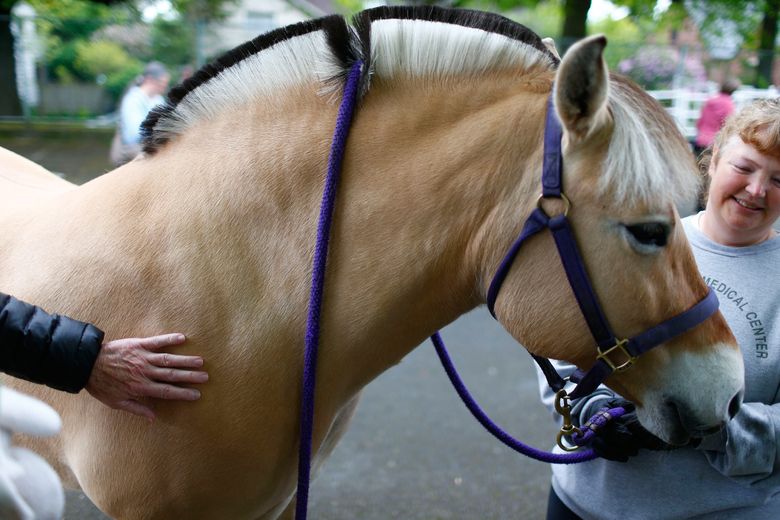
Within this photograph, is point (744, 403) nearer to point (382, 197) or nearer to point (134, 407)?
point (382, 197)

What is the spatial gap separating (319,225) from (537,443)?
306cm

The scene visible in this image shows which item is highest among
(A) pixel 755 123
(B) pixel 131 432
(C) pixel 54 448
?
(A) pixel 755 123

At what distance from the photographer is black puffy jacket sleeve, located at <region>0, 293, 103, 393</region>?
1.39 metres

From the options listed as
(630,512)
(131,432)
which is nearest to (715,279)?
(630,512)

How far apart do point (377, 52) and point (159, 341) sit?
821 millimetres

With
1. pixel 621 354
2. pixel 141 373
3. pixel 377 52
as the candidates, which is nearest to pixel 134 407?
pixel 141 373

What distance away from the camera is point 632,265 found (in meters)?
1.43

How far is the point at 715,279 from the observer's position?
1.88 m

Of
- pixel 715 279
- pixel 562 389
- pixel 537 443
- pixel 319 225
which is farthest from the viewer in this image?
pixel 537 443

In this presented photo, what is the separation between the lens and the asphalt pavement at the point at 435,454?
351 cm

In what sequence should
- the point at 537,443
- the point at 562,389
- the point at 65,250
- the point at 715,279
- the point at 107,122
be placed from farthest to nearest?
1. the point at 107,122
2. the point at 537,443
3. the point at 715,279
4. the point at 562,389
5. the point at 65,250

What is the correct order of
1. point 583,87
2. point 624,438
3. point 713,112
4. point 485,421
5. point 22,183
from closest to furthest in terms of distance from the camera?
1. point 583,87
2. point 624,438
3. point 485,421
4. point 22,183
5. point 713,112

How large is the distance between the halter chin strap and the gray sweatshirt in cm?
38

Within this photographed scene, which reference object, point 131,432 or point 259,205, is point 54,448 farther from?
point 259,205
